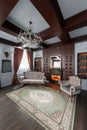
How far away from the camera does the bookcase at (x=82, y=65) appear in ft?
14.1

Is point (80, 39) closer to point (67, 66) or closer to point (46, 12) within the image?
point (67, 66)

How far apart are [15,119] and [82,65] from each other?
13.0 ft

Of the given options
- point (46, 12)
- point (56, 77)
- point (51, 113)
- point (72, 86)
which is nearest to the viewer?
point (46, 12)

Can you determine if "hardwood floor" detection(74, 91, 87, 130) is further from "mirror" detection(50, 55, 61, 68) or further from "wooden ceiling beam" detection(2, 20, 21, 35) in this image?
"wooden ceiling beam" detection(2, 20, 21, 35)

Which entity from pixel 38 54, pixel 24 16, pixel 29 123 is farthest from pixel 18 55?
pixel 29 123

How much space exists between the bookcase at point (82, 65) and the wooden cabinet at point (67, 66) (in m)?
0.39

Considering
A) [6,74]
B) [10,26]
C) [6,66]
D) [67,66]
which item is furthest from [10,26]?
[67,66]

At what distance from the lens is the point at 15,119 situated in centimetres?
205

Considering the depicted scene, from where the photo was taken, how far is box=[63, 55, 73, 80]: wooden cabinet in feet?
15.6

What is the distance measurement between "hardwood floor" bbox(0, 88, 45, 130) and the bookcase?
3333mm

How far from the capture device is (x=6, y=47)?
4.88 metres

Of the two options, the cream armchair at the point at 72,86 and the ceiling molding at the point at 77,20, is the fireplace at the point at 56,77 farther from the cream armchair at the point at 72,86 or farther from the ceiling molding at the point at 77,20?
the ceiling molding at the point at 77,20

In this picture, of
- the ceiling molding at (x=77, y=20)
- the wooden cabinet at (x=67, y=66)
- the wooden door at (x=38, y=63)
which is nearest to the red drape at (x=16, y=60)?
the wooden door at (x=38, y=63)

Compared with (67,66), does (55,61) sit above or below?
above
